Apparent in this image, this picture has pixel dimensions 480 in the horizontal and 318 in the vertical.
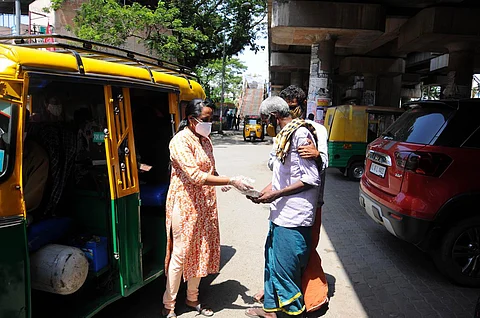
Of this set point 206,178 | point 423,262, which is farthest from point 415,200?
point 206,178

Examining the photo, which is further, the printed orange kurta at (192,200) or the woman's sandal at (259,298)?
the woman's sandal at (259,298)

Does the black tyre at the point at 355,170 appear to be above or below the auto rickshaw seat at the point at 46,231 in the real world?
below

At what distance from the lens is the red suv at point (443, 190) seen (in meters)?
3.93

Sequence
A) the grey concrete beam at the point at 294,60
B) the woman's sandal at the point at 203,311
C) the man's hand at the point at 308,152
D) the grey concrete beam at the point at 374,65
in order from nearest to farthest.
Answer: the man's hand at the point at 308,152
the woman's sandal at the point at 203,311
the grey concrete beam at the point at 374,65
the grey concrete beam at the point at 294,60

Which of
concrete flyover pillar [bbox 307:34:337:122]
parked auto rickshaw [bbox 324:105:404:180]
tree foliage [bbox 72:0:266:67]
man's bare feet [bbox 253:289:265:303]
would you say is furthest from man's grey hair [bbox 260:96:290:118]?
tree foliage [bbox 72:0:266:67]

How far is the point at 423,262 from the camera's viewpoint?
473 cm

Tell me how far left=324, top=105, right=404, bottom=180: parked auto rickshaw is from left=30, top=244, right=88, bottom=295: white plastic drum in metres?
8.19

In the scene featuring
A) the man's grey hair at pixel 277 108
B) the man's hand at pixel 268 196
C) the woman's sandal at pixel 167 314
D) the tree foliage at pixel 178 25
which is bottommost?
the woman's sandal at pixel 167 314

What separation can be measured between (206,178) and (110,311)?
160cm

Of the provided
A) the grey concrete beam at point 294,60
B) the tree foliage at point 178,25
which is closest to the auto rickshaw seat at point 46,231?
the tree foliage at point 178,25

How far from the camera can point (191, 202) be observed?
3.24m

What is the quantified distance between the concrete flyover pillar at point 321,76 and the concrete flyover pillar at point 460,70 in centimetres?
369

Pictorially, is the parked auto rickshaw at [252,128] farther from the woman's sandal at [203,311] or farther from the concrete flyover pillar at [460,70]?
the woman's sandal at [203,311]

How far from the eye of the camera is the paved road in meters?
3.59
